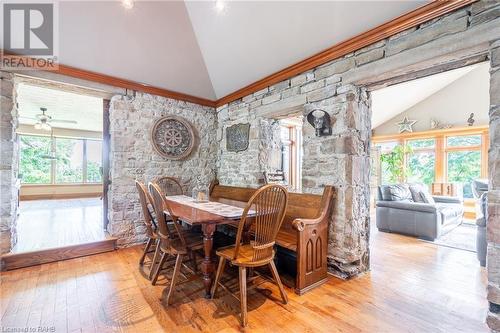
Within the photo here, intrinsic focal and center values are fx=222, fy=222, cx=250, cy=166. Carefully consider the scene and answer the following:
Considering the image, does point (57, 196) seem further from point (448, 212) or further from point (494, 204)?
point (448, 212)

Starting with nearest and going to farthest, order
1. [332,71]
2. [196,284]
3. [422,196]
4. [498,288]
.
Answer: [498,288] < [196,284] < [332,71] < [422,196]

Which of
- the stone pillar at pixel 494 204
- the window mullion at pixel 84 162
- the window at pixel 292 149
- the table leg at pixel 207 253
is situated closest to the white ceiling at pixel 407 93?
the window at pixel 292 149

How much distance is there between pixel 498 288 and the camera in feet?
5.04

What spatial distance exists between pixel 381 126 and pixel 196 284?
8161 mm

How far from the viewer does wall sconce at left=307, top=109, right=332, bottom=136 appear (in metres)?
2.50

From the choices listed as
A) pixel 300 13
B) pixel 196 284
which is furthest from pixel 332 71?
pixel 196 284

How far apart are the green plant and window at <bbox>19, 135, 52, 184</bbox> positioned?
35.3 feet

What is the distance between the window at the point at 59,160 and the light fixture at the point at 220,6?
7.42 meters

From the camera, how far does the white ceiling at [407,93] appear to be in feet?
19.0

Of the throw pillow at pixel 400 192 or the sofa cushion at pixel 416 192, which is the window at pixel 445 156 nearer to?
the sofa cushion at pixel 416 192

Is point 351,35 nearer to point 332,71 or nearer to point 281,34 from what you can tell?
point 332,71

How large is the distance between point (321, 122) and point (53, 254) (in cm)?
361

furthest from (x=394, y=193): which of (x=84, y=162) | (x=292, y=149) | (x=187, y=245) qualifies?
(x=84, y=162)

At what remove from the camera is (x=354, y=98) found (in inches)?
92.7
